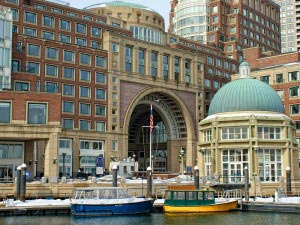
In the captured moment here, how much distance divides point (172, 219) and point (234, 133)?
1231 inches

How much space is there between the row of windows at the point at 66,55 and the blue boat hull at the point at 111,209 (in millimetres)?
53105

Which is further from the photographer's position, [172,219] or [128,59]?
[128,59]

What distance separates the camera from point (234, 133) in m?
82.5

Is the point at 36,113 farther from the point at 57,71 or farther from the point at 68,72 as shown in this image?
the point at 68,72

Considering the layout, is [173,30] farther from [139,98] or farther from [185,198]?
[185,198]

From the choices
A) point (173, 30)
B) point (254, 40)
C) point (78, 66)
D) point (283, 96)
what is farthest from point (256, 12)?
point (78, 66)

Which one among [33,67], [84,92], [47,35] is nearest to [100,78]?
[84,92]

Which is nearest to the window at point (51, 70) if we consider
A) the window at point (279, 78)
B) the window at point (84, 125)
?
the window at point (84, 125)

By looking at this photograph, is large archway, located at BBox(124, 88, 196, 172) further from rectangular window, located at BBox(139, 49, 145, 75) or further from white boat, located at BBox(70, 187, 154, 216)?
white boat, located at BBox(70, 187, 154, 216)

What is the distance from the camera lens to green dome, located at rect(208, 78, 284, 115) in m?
84.5

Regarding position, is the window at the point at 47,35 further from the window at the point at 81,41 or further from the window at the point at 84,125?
the window at the point at 84,125

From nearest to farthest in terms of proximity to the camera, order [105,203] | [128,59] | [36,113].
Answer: [105,203] < [36,113] < [128,59]

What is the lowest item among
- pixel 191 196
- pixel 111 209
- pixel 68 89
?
pixel 111 209

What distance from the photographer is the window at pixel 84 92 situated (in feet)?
356
